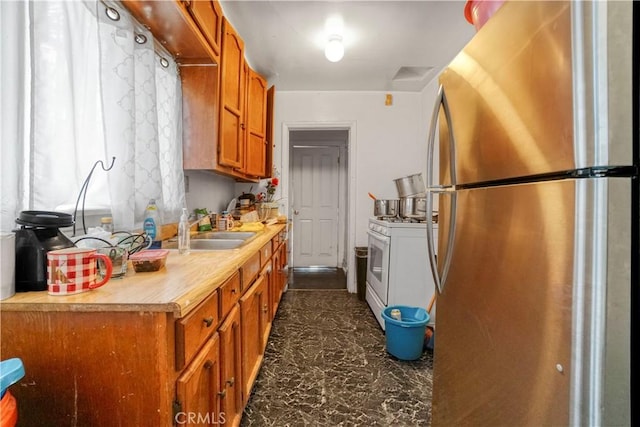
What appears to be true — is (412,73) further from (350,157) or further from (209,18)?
(209,18)

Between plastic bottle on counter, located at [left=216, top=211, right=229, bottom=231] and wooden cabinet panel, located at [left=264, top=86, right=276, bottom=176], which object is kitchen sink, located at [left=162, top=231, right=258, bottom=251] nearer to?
plastic bottle on counter, located at [left=216, top=211, right=229, bottom=231]

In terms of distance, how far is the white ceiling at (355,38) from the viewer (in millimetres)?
1969

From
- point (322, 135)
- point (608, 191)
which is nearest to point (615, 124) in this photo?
point (608, 191)

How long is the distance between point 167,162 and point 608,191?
1.87m

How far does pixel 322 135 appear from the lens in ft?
→ 15.9

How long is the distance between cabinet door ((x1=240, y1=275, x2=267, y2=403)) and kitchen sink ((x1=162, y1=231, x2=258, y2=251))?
305 mm

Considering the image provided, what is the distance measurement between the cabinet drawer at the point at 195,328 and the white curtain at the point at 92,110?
2.06 feet

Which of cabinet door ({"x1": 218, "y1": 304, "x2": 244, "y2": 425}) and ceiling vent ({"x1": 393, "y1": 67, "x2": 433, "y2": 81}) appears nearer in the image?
cabinet door ({"x1": 218, "y1": 304, "x2": 244, "y2": 425})

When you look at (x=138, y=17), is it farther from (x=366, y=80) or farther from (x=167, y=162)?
(x=366, y=80)

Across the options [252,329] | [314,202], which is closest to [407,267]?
[252,329]

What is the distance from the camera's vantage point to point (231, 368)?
121 centimetres

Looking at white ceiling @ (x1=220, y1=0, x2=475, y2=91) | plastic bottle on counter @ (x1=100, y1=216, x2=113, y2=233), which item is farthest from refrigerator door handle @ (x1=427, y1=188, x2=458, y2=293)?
white ceiling @ (x1=220, y1=0, x2=475, y2=91)

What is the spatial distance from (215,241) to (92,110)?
3.21ft

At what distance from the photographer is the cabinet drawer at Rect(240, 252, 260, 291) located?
4.55 feet
